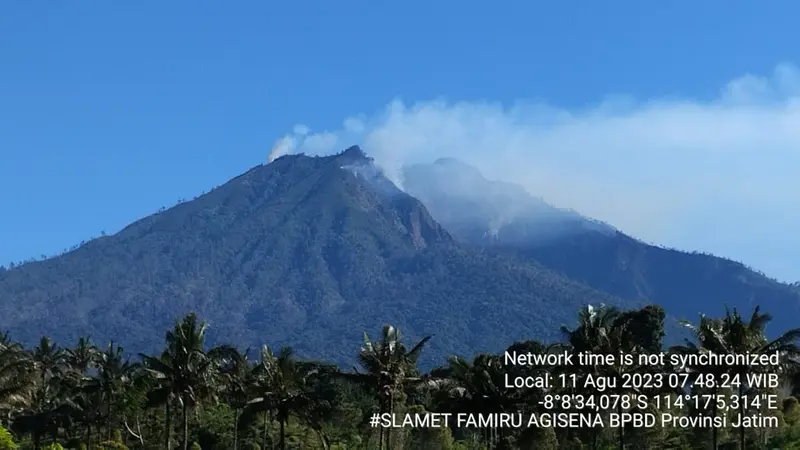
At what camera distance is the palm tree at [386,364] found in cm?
6328

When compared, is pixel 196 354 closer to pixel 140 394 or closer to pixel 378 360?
pixel 378 360

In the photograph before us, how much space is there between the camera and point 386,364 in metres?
63.2

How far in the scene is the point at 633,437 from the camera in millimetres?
71750

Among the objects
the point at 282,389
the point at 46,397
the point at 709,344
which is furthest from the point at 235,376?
the point at 709,344

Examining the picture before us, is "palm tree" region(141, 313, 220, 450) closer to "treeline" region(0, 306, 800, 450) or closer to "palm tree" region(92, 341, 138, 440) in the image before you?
"treeline" region(0, 306, 800, 450)

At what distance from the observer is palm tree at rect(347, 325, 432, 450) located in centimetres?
6328

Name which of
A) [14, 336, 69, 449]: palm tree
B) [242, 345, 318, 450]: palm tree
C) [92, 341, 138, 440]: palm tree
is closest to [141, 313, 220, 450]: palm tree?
[242, 345, 318, 450]: palm tree

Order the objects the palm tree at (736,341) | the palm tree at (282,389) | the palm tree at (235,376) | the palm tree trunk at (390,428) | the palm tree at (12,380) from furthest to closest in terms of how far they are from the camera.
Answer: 1. the palm tree at (235,376)
2. the palm tree at (282,389)
3. the palm tree trunk at (390,428)
4. the palm tree at (12,380)
5. the palm tree at (736,341)

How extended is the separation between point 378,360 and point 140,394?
27.5 metres

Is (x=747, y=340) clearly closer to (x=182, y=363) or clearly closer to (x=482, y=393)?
(x=482, y=393)

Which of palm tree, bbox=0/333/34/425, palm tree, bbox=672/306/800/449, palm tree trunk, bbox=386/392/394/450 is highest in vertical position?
palm tree, bbox=672/306/800/449

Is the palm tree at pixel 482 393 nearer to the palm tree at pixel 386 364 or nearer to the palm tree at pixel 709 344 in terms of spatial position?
the palm tree at pixel 386 364

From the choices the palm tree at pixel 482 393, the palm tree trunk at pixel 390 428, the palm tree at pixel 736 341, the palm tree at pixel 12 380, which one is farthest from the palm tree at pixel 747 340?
the palm tree at pixel 12 380

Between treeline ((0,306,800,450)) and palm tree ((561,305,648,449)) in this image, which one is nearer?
treeline ((0,306,800,450))
